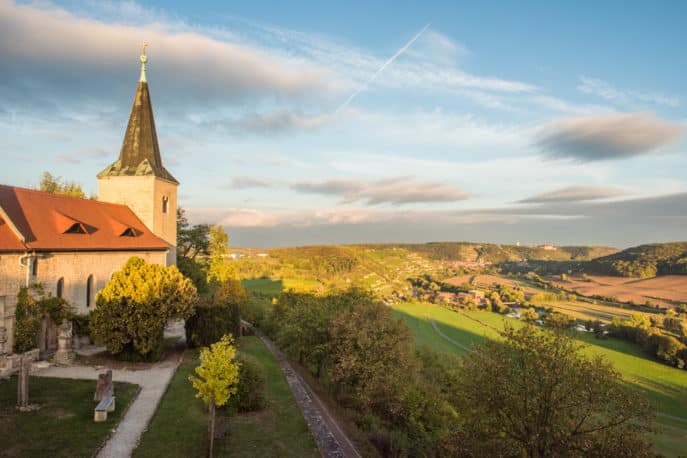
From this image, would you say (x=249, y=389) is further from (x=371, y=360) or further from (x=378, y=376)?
(x=371, y=360)

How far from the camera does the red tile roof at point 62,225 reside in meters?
23.3

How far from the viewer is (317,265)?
362 ft

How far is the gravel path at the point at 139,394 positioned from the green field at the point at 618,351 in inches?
529

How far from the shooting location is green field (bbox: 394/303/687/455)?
3703 centimetres

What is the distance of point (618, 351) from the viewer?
60.2 m

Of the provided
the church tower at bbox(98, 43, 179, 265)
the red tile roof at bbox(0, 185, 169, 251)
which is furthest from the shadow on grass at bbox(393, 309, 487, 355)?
the red tile roof at bbox(0, 185, 169, 251)

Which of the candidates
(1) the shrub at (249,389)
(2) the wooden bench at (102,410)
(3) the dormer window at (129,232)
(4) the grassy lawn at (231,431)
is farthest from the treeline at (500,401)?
(3) the dormer window at (129,232)

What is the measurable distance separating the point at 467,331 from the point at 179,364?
60948mm

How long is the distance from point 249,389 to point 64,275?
52.8ft

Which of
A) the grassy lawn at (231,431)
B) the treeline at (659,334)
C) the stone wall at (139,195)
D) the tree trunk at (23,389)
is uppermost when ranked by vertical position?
the stone wall at (139,195)

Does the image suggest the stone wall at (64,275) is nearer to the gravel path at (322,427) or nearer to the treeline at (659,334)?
the gravel path at (322,427)

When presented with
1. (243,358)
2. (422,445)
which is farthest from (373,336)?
(243,358)

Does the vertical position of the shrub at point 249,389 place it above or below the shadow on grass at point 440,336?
above

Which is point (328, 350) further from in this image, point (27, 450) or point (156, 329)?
point (27, 450)
